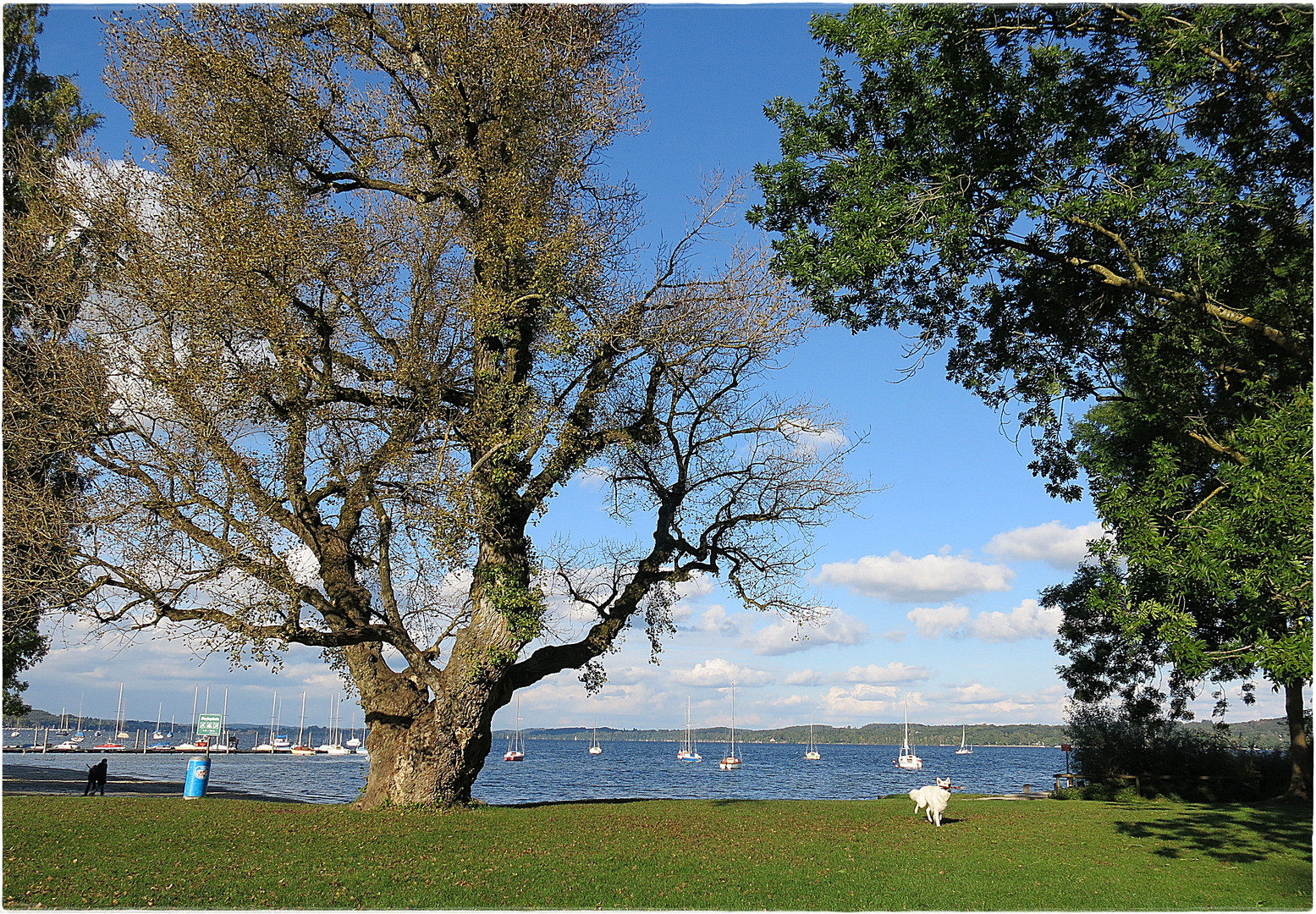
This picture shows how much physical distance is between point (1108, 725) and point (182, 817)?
3024cm

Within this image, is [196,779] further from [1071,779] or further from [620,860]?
[1071,779]

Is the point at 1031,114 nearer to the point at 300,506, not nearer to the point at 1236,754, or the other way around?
the point at 300,506

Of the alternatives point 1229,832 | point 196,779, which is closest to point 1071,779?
point 1229,832

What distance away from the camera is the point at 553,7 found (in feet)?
64.8

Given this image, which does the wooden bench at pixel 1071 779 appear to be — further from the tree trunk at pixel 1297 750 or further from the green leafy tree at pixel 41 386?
the green leafy tree at pixel 41 386

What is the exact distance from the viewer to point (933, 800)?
58.0ft

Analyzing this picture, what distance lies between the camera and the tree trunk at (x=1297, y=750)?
2520 cm

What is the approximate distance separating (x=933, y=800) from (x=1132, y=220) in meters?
11.7

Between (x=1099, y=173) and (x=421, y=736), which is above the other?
(x=1099, y=173)

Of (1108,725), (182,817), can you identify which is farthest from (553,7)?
(1108,725)

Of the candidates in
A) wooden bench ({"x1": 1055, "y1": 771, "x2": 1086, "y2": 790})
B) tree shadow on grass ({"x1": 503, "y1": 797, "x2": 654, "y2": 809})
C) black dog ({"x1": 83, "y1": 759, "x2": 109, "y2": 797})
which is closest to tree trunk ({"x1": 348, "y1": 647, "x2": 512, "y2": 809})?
tree shadow on grass ({"x1": 503, "y1": 797, "x2": 654, "y2": 809})

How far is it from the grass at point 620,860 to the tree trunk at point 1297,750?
8.10 metres

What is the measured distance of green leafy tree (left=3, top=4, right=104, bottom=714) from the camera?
49.7 feet

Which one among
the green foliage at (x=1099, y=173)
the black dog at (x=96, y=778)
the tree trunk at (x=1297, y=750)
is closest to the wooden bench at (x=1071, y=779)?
the tree trunk at (x=1297, y=750)
